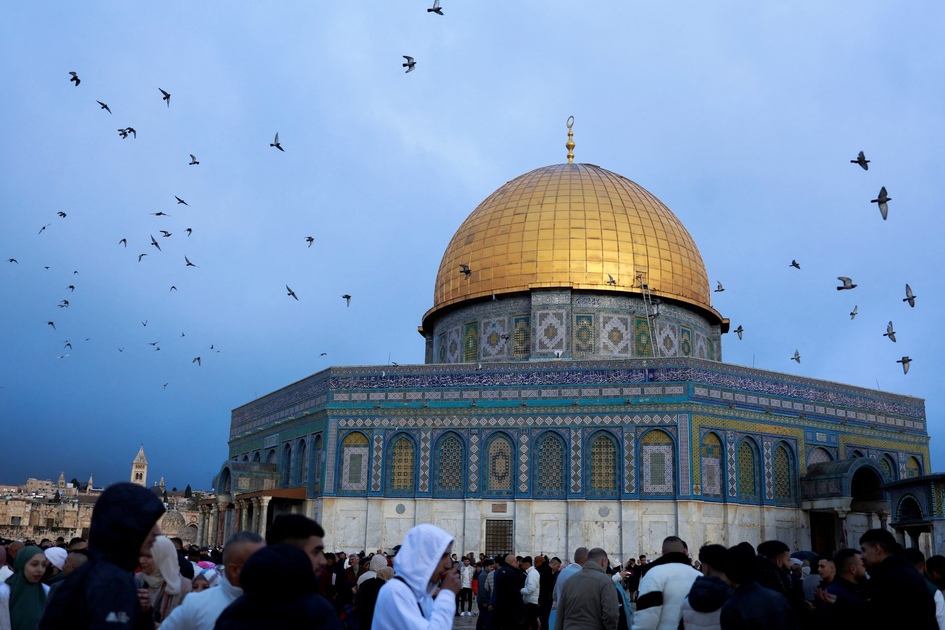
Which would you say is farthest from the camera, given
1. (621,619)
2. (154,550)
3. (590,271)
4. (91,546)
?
(590,271)

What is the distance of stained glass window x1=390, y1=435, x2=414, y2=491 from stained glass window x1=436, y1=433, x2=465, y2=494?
0.82m

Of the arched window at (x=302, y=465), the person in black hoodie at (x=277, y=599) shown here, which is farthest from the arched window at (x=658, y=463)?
the person in black hoodie at (x=277, y=599)

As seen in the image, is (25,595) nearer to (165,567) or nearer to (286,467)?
(165,567)

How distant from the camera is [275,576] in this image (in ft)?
11.8

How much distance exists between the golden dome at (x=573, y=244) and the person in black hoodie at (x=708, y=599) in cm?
2553

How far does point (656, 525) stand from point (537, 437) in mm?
4078

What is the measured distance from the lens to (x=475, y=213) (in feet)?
119

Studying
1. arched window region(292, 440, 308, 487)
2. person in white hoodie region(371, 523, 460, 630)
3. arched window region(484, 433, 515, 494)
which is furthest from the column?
person in white hoodie region(371, 523, 460, 630)

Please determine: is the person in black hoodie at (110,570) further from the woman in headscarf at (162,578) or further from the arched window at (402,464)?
the arched window at (402,464)

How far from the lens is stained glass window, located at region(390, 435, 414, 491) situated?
1134 inches

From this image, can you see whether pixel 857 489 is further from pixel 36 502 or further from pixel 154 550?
pixel 36 502

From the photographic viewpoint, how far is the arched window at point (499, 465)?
92.6ft

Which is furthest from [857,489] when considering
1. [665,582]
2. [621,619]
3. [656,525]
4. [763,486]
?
[665,582]

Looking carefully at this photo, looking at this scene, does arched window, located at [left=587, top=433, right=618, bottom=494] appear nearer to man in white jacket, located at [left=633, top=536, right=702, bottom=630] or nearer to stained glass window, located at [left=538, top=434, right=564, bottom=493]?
stained glass window, located at [left=538, top=434, right=564, bottom=493]
